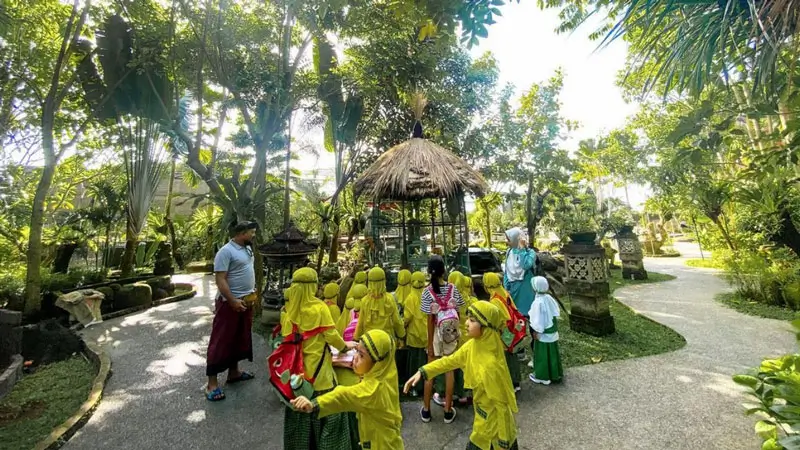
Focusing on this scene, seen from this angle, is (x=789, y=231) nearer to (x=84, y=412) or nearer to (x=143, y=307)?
(x=84, y=412)

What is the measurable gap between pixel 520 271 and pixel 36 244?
9.04 metres

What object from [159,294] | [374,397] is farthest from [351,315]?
[159,294]

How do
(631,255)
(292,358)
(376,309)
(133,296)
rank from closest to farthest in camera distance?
(292,358), (376,309), (133,296), (631,255)

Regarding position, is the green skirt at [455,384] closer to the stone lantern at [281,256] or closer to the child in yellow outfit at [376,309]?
the child in yellow outfit at [376,309]

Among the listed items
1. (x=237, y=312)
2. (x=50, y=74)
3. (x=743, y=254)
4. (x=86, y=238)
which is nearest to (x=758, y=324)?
(x=743, y=254)

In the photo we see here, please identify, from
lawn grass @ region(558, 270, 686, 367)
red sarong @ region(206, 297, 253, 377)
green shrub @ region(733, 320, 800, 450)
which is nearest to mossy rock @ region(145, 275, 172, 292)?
red sarong @ region(206, 297, 253, 377)

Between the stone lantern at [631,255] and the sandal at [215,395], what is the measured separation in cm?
1198

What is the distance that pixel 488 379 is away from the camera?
2.00 metres

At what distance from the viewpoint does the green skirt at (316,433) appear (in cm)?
209

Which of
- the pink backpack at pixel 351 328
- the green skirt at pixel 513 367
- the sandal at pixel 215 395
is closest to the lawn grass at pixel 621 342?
the green skirt at pixel 513 367

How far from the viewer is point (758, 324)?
552 centimetres

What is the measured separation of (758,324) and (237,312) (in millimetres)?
8193

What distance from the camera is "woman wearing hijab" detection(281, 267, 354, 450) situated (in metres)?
2.10

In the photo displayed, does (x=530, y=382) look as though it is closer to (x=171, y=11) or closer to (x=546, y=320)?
(x=546, y=320)
